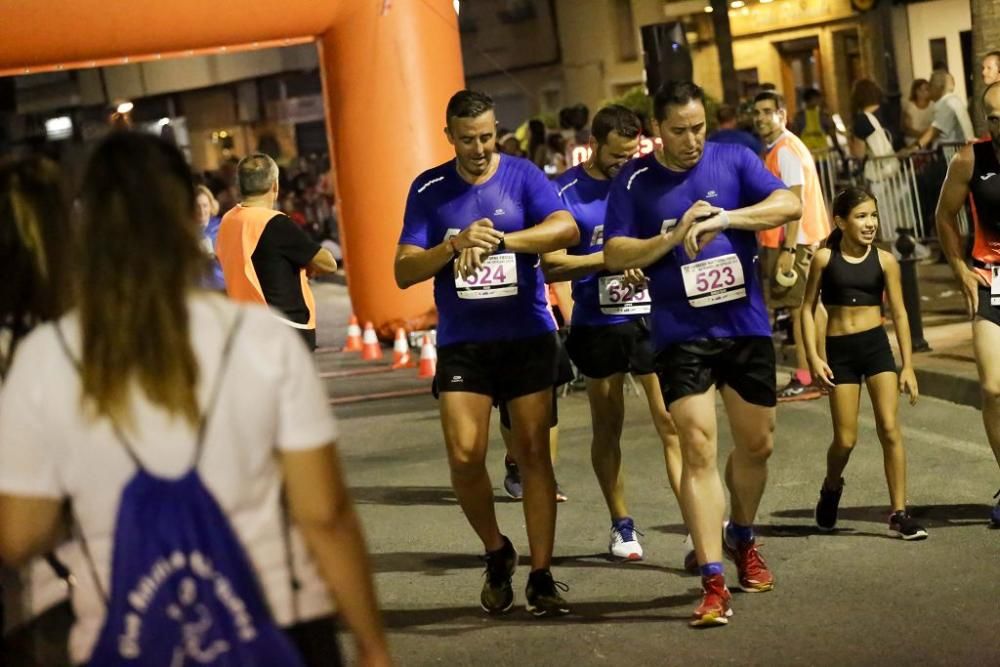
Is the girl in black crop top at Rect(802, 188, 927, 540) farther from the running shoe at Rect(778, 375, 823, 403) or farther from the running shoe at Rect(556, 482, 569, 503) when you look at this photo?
the running shoe at Rect(778, 375, 823, 403)

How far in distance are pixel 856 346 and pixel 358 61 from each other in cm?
1034

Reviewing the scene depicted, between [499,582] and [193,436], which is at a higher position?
[193,436]

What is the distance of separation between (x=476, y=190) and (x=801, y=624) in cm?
214

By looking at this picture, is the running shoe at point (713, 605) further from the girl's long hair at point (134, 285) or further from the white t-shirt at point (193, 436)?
the girl's long hair at point (134, 285)

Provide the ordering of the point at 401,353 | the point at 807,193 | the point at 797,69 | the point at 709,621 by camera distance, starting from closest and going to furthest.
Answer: the point at 709,621
the point at 807,193
the point at 401,353
the point at 797,69

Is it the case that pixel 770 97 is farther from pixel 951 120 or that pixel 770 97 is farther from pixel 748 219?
pixel 951 120

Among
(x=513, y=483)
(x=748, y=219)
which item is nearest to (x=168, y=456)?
(x=748, y=219)

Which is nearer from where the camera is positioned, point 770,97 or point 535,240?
point 535,240

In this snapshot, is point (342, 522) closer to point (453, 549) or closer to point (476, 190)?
point (476, 190)

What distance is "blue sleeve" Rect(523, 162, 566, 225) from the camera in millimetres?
7051

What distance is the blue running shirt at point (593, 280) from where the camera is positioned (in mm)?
8133

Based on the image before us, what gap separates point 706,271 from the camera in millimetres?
6840

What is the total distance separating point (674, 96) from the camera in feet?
22.1

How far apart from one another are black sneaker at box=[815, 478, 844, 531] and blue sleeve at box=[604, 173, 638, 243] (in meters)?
1.82
